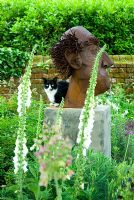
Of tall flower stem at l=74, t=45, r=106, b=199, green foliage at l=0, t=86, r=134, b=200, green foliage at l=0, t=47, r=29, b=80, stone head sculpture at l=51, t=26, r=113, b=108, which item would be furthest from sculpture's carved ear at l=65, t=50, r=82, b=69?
green foliage at l=0, t=47, r=29, b=80

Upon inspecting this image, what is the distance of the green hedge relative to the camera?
11664 mm

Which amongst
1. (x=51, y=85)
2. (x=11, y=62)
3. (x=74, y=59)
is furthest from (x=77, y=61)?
(x=11, y=62)

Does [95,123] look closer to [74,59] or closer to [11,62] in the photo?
[74,59]

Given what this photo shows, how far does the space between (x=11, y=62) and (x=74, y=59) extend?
5.33 m

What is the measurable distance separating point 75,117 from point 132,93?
17.9 feet

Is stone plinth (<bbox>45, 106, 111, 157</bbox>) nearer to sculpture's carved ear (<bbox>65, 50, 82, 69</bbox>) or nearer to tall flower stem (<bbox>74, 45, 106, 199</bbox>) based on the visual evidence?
sculpture's carved ear (<bbox>65, 50, 82, 69</bbox>)

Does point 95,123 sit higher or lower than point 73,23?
lower

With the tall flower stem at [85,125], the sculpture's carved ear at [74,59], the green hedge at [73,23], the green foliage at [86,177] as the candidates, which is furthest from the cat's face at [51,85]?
the green hedge at [73,23]

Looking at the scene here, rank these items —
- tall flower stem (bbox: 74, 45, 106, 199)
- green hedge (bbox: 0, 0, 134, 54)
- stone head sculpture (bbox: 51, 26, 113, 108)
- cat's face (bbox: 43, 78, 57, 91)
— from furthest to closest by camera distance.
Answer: green hedge (bbox: 0, 0, 134, 54)
cat's face (bbox: 43, 78, 57, 91)
stone head sculpture (bbox: 51, 26, 113, 108)
tall flower stem (bbox: 74, 45, 106, 199)

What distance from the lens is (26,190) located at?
4242 mm

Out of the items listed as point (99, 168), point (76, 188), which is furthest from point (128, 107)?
point (76, 188)

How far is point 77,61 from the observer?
5.85 metres

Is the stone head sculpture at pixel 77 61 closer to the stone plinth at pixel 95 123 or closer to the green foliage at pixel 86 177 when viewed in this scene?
the stone plinth at pixel 95 123

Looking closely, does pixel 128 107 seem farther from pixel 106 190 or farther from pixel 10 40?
pixel 106 190
